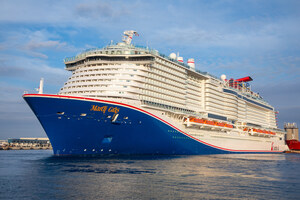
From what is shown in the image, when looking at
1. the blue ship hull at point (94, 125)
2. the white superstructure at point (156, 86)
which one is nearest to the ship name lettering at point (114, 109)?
the blue ship hull at point (94, 125)

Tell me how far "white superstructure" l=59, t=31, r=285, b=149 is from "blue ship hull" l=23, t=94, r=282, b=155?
2290 millimetres

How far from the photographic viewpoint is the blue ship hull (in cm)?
3300

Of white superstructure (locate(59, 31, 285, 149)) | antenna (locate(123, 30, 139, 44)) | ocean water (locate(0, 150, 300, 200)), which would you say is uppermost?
antenna (locate(123, 30, 139, 44))

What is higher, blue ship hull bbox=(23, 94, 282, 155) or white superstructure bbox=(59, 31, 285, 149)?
white superstructure bbox=(59, 31, 285, 149)

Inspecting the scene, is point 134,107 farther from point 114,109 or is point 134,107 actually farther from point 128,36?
point 128,36

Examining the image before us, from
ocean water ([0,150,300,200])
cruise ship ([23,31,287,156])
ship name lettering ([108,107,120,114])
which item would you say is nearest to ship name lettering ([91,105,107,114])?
cruise ship ([23,31,287,156])

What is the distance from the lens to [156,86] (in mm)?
43500

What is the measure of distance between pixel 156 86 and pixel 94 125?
1281 cm

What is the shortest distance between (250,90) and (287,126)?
5645cm

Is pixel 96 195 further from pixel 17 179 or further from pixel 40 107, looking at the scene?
pixel 40 107

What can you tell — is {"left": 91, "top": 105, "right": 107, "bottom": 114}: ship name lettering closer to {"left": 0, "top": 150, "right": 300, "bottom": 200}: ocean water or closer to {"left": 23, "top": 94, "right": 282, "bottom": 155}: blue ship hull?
{"left": 23, "top": 94, "right": 282, "bottom": 155}: blue ship hull

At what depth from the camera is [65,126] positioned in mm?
33406

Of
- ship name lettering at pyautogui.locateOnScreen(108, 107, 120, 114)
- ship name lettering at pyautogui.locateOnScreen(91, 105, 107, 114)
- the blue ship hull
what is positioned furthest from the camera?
ship name lettering at pyautogui.locateOnScreen(108, 107, 120, 114)

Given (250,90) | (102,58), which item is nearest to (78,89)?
(102,58)
